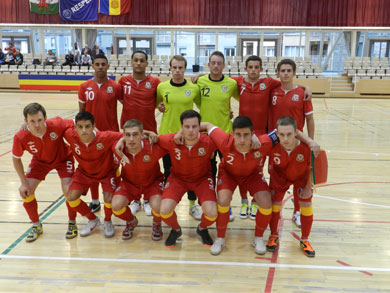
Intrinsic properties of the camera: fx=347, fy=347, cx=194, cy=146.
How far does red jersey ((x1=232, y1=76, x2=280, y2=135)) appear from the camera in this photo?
4129mm

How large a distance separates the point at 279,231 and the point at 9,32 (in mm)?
24862

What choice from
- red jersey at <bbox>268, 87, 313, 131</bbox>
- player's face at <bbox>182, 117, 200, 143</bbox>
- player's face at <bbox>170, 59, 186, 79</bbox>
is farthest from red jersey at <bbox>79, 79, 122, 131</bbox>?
red jersey at <bbox>268, 87, 313, 131</bbox>

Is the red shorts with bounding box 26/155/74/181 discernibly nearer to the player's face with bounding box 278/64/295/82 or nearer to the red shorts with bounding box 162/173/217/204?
the red shorts with bounding box 162/173/217/204

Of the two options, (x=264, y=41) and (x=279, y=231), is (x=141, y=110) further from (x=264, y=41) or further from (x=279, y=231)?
(x=264, y=41)

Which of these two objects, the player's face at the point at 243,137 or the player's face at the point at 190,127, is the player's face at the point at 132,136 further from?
the player's face at the point at 243,137

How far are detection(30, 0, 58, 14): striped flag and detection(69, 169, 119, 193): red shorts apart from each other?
62.1 ft

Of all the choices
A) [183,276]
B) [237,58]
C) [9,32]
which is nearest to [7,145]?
[183,276]

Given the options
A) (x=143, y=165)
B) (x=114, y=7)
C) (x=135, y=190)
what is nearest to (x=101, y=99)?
(x=143, y=165)

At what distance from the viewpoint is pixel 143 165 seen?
3.60 metres

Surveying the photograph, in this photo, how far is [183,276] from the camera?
9.98ft

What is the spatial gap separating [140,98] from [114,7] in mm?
17180

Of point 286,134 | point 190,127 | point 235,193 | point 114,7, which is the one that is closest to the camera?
point 286,134

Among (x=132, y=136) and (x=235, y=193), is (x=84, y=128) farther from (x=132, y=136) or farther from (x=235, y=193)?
(x=235, y=193)

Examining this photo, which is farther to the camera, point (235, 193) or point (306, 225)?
point (235, 193)
